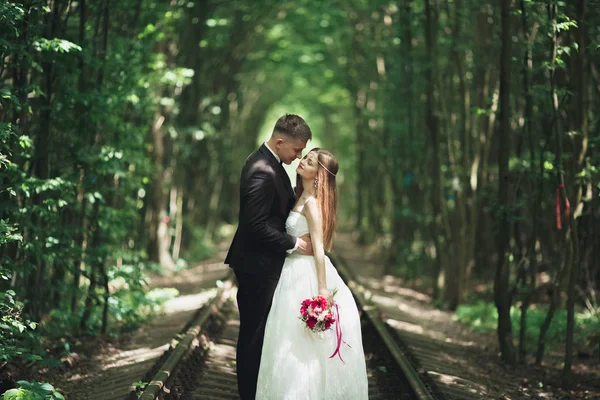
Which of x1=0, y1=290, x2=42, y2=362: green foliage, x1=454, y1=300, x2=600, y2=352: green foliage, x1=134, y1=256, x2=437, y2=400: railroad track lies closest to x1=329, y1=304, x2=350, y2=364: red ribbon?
x1=134, y1=256, x2=437, y2=400: railroad track

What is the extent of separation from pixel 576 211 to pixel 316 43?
20.5 meters

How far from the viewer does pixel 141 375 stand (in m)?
7.32

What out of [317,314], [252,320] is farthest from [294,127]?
[252,320]

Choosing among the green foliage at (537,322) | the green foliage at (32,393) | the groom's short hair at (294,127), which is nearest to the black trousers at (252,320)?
the groom's short hair at (294,127)

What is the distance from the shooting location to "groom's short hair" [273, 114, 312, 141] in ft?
19.1

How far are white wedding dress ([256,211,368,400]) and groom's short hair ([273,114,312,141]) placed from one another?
2.07ft

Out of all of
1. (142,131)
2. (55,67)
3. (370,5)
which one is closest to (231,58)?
(370,5)

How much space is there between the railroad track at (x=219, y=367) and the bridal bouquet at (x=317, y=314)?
Result: 132 cm

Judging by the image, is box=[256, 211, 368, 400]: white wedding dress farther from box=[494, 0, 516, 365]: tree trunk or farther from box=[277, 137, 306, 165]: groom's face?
box=[494, 0, 516, 365]: tree trunk

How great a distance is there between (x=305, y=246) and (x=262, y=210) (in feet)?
1.53

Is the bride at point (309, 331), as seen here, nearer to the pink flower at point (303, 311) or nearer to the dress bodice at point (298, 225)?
the dress bodice at point (298, 225)

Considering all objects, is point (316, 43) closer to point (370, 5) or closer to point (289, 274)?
point (370, 5)

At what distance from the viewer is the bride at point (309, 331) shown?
5793 millimetres

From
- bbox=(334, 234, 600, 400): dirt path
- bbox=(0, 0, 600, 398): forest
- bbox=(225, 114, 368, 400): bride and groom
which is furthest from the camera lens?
bbox=(0, 0, 600, 398): forest
